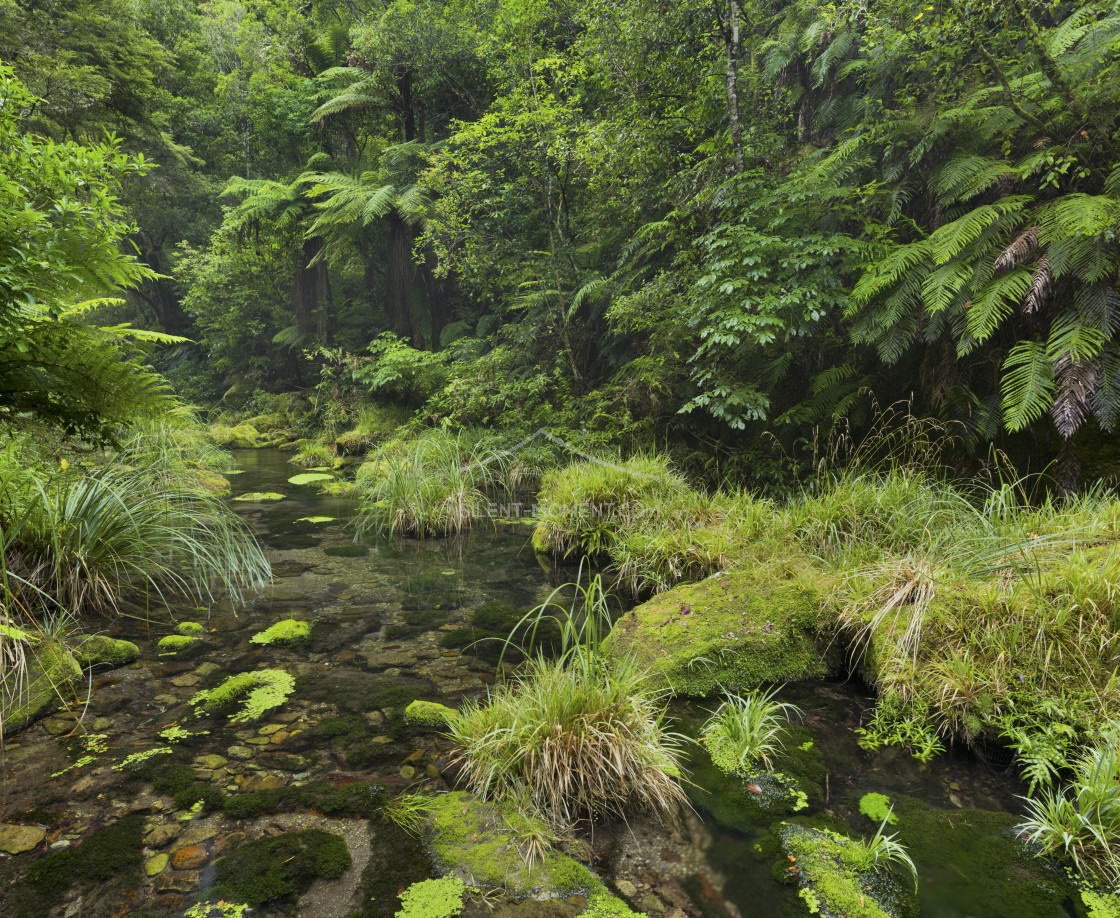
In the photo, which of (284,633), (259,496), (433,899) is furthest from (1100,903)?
(259,496)

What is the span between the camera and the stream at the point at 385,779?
1786 mm

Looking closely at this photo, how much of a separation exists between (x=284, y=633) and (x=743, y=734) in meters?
2.73

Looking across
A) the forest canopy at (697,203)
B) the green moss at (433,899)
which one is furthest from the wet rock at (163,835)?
the forest canopy at (697,203)

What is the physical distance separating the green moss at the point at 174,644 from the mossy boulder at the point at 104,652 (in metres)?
0.14

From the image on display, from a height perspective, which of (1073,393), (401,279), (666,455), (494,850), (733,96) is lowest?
(494,850)

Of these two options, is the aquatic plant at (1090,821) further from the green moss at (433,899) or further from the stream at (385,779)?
the green moss at (433,899)

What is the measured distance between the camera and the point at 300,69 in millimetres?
15148

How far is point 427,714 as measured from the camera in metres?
2.74

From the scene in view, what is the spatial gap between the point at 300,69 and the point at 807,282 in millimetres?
16201

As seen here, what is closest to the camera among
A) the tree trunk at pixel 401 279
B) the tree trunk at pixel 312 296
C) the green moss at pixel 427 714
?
the green moss at pixel 427 714

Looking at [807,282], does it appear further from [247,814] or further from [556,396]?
[247,814]

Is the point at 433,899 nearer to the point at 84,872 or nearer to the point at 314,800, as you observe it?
the point at 314,800

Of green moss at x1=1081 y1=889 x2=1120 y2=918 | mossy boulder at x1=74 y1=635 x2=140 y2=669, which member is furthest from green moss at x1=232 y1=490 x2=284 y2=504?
green moss at x1=1081 y1=889 x2=1120 y2=918

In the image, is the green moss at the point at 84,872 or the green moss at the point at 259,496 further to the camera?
the green moss at the point at 259,496
